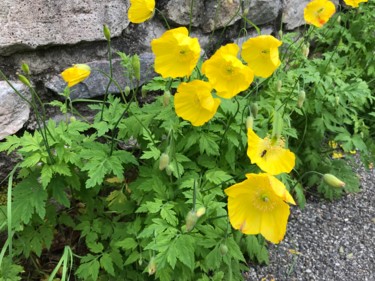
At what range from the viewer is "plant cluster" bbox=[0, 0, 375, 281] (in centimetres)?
150

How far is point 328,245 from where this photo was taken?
238cm

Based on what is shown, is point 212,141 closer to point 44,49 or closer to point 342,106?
point 44,49

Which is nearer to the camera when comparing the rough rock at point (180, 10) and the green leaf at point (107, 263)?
the green leaf at point (107, 263)

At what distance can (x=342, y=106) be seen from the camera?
252cm

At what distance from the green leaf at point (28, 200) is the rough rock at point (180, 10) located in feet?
3.53

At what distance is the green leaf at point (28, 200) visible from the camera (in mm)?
1656

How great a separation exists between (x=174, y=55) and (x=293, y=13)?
1.65 metres

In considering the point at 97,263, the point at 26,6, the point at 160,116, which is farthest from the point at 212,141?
the point at 26,6

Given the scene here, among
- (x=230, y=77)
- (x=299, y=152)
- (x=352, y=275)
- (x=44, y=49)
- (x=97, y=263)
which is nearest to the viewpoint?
(x=230, y=77)

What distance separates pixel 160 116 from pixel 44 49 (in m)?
0.62

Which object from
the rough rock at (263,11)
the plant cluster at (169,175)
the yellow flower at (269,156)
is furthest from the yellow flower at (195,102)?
the rough rock at (263,11)

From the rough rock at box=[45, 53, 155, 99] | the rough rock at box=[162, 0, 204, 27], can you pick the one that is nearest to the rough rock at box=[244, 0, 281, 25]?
the rough rock at box=[162, 0, 204, 27]

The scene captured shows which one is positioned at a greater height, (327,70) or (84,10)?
(84,10)

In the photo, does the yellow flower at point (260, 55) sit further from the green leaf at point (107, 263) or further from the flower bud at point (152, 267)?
the green leaf at point (107, 263)
